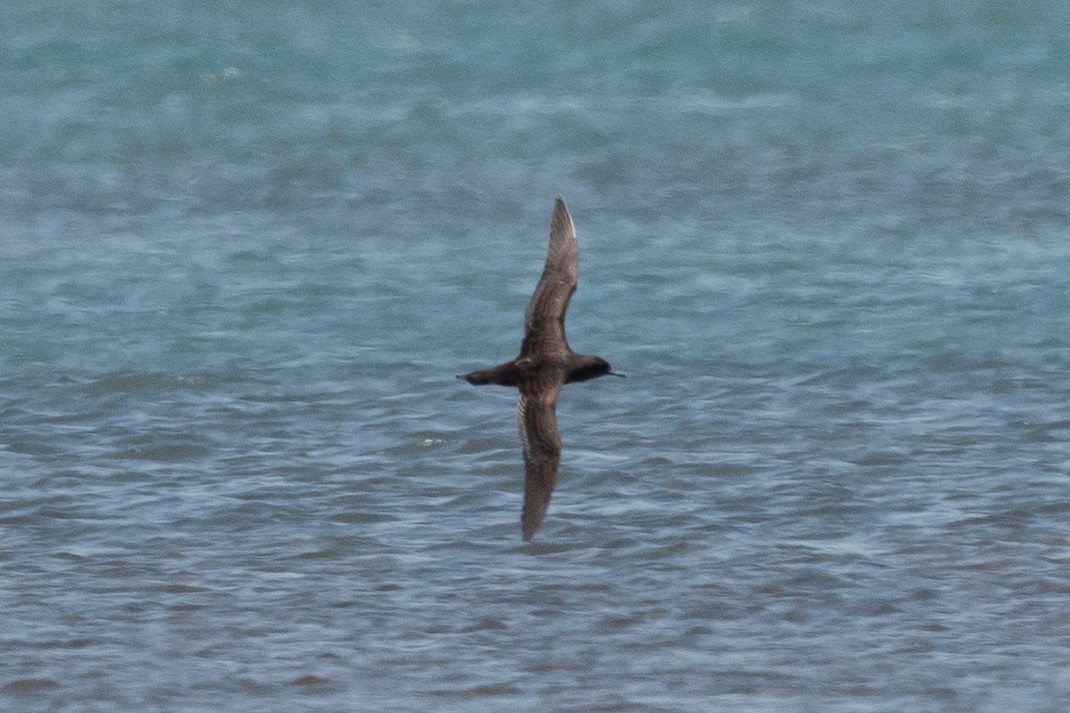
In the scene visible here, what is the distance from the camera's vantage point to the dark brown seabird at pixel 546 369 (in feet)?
28.9

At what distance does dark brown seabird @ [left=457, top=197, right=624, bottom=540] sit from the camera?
8.80m

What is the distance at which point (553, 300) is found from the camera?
9.20 metres

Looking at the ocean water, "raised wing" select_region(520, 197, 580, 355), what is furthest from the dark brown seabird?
the ocean water

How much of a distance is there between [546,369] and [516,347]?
600 cm

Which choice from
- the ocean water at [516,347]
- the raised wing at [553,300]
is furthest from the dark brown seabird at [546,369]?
the ocean water at [516,347]

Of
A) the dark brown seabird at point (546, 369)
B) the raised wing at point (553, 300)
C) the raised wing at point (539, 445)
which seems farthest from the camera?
the raised wing at point (553, 300)

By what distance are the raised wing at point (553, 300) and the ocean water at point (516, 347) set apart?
1.34 m

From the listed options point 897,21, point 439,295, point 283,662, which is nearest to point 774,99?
point 897,21

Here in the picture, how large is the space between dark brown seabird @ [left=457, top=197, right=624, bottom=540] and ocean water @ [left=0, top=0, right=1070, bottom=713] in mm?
948

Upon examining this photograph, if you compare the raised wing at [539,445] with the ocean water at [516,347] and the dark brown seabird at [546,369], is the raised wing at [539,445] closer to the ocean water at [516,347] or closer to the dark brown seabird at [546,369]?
the dark brown seabird at [546,369]

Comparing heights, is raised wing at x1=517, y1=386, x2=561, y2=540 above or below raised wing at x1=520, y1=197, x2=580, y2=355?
below

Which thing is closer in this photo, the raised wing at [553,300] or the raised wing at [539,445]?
the raised wing at [539,445]

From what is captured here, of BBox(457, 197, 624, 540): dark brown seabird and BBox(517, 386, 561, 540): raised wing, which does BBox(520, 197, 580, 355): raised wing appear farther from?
BBox(517, 386, 561, 540): raised wing

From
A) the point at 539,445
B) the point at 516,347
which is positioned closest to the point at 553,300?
the point at 539,445
